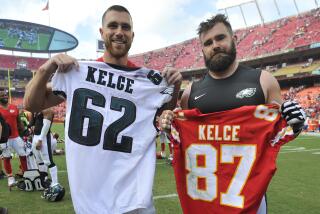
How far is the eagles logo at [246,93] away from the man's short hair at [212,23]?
0.54 meters

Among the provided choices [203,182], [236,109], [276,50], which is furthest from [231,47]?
[276,50]

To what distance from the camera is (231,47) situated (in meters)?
2.79

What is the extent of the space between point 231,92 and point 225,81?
12cm

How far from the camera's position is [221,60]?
2748mm

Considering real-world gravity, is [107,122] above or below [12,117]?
below

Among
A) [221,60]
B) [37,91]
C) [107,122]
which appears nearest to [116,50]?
[107,122]

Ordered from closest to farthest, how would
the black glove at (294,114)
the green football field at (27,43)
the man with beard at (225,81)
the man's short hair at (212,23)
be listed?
the black glove at (294,114)
the man with beard at (225,81)
the man's short hair at (212,23)
the green football field at (27,43)

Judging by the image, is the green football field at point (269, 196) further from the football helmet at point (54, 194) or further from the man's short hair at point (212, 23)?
the man's short hair at point (212, 23)

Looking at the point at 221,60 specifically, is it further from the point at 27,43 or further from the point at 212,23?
the point at 27,43

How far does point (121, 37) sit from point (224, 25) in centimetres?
93

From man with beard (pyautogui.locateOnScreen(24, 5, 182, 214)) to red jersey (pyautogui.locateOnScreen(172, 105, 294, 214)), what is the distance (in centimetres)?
39

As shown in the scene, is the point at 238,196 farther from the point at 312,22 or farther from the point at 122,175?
the point at 312,22

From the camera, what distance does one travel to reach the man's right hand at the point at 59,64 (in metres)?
2.34

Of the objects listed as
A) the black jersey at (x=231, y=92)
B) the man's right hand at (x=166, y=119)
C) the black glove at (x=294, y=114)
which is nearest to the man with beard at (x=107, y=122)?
the man's right hand at (x=166, y=119)
